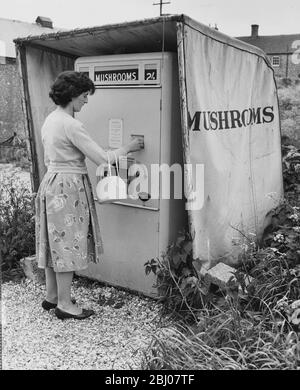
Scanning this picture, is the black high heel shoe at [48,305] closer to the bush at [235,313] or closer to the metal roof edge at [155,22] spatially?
the bush at [235,313]

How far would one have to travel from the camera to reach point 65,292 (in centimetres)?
372

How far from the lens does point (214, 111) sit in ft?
12.5

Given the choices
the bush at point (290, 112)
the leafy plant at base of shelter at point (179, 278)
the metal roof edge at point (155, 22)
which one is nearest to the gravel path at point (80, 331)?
the leafy plant at base of shelter at point (179, 278)

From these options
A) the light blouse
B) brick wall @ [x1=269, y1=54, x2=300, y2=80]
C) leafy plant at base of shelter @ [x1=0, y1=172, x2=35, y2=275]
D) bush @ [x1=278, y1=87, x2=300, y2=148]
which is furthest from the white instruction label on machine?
brick wall @ [x1=269, y1=54, x2=300, y2=80]

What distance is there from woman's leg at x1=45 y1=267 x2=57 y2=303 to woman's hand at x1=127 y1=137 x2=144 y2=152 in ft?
3.69

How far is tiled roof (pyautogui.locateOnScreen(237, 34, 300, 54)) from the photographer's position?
16.5 ft

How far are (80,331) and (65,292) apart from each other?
314 millimetres

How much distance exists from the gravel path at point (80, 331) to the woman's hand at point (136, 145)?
4.15 ft

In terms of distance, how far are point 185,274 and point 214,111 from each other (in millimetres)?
1264

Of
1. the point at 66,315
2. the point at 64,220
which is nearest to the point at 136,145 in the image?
the point at 64,220

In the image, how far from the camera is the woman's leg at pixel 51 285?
384cm

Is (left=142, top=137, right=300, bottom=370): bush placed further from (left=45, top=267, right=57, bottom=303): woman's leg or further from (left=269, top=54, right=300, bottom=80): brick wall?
(left=269, top=54, right=300, bottom=80): brick wall

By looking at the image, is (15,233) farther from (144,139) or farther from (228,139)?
(228,139)
